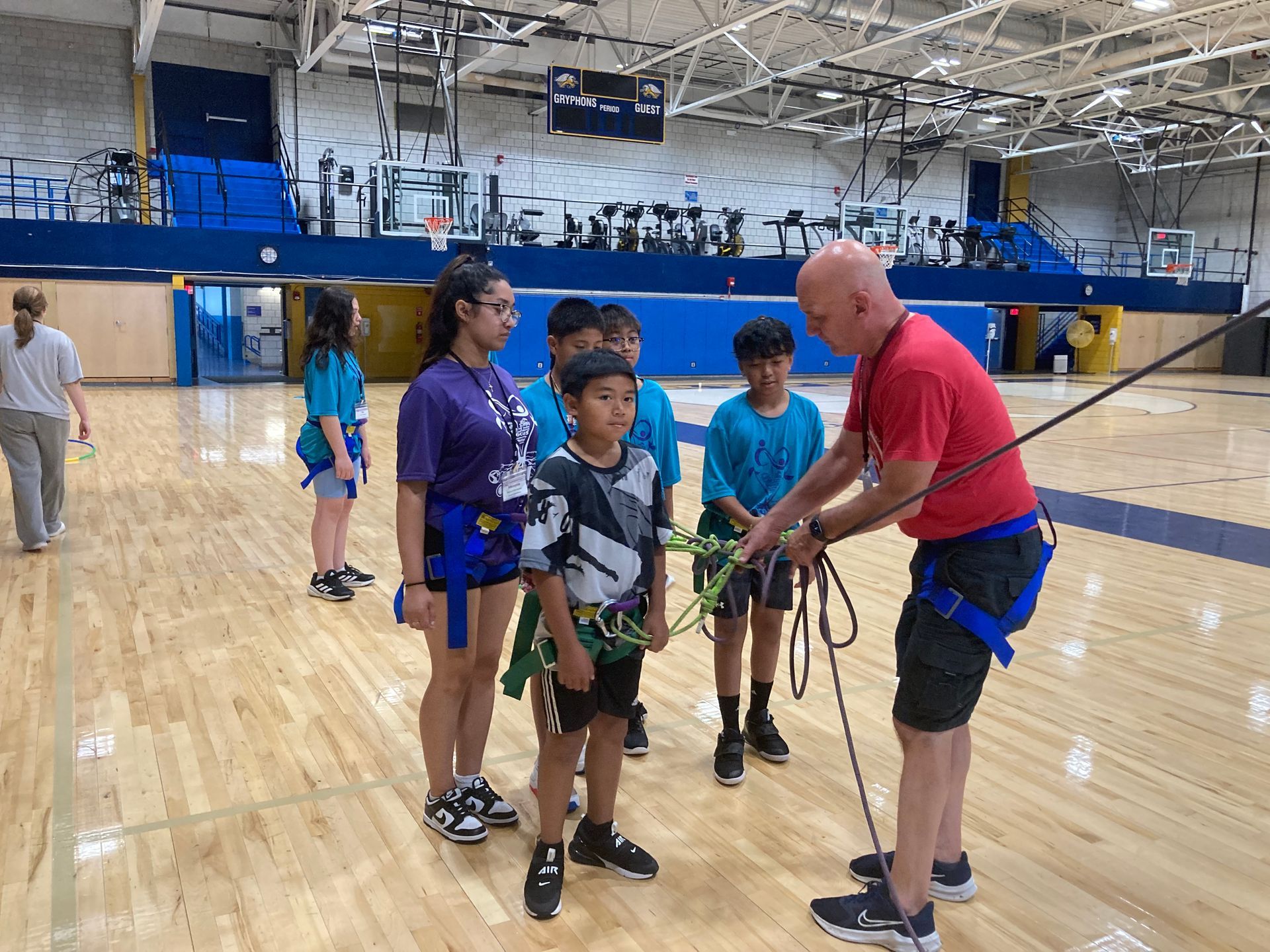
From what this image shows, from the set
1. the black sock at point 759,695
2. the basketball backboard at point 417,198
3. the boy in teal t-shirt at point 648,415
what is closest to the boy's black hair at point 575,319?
the boy in teal t-shirt at point 648,415

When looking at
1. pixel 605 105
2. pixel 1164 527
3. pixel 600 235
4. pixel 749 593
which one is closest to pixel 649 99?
pixel 605 105

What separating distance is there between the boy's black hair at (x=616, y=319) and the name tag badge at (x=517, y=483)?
1.89 feet

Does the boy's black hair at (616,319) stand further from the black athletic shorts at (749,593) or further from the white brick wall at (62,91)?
the white brick wall at (62,91)

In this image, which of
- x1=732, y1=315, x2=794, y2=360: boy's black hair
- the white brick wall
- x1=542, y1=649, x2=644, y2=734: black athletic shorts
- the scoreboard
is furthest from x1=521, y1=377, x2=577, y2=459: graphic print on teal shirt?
the white brick wall

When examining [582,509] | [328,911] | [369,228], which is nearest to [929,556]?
[582,509]

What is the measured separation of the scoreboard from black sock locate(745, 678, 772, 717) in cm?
1346

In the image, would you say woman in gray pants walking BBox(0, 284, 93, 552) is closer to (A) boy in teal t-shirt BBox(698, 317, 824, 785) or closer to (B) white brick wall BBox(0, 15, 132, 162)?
(A) boy in teal t-shirt BBox(698, 317, 824, 785)

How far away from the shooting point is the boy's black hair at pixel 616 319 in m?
3.04

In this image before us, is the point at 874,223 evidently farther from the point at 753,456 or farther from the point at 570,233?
the point at 753,456

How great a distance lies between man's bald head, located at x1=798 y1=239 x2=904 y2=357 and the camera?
7.11 feet

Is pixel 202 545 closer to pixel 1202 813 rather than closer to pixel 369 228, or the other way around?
pixel 1202 813

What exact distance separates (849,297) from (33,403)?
17.2 ft

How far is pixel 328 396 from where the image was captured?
4.77 metres

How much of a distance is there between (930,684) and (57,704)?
126 inches
